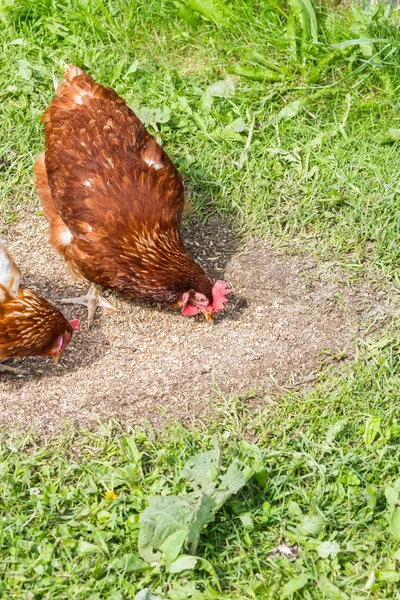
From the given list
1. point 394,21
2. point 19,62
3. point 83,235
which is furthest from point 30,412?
point 394,21

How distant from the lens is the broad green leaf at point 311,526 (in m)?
3.73

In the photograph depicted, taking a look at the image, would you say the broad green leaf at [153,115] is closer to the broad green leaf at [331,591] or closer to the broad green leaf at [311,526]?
the broad green leaf at [311,526]

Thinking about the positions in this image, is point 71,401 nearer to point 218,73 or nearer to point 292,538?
point 292,538

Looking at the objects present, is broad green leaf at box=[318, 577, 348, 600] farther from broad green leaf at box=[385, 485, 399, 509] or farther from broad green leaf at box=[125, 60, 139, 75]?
broad green leaf at box=[125, 60, 139, 75]

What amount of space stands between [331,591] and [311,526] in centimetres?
30

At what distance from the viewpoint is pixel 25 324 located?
4551 mm

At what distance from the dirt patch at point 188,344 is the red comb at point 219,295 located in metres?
0.18

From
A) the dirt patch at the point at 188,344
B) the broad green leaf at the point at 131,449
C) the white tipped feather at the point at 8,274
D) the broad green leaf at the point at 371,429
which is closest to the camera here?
the broad green leaf at the point at 131,449

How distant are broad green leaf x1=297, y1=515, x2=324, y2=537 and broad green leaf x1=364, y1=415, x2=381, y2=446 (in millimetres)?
564

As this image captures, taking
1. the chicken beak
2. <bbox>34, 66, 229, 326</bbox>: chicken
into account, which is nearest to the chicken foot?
<bbox>34, 66, 229, 326</bbox>: chicken

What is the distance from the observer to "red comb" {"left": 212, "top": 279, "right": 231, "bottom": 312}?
477 centimetres

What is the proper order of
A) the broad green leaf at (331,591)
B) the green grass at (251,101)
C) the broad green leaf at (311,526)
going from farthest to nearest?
the green grass at (251,101) → the broad green leaf at (311,526) → the broad green leaf at (331,591)

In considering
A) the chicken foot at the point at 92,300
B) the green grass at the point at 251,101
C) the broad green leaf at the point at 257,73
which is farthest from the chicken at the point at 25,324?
the broad green leaf at the point at 257,73

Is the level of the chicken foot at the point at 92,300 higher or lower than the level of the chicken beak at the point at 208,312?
higher
